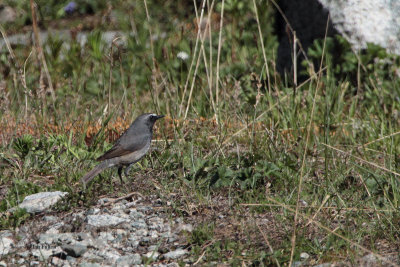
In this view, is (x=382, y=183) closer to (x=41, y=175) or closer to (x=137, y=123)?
(x=137, y=123)

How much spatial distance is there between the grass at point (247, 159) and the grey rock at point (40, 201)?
3.3 inches

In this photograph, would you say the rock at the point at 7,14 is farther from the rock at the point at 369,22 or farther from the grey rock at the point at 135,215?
the grey rock at the point at 135,215

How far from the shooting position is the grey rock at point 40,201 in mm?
4660

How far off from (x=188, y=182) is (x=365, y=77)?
11.6ft

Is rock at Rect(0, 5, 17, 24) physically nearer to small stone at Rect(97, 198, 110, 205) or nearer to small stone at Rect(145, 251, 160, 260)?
small stone at Rect(97, 198, 110, 205)

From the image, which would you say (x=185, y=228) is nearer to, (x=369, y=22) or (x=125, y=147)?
(x=125, y=147)

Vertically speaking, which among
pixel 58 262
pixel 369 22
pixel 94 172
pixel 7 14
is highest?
pixel 369 22

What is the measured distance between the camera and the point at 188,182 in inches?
196

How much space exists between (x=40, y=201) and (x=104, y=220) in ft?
1.84

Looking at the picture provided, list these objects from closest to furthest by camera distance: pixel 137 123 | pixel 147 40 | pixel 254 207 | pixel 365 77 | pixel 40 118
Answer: pixel 254 207 < pixel 137 123 < pixel 40 118 < pixel 365 77 < pixel 147 40

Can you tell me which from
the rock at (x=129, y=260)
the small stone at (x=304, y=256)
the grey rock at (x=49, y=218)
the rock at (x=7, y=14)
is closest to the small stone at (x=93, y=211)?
the grey rock at (x=49, y=218)

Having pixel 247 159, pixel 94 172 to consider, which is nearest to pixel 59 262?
pixel 94 172

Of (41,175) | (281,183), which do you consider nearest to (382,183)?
(281,183)

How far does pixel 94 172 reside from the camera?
5.21 meters
